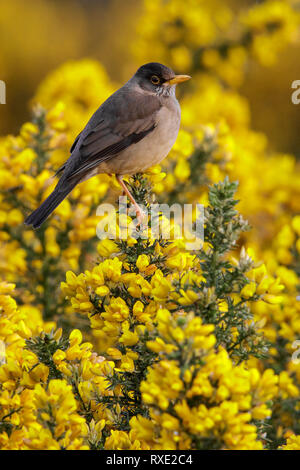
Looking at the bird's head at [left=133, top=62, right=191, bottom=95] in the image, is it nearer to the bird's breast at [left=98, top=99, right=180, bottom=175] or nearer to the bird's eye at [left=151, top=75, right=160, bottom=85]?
the bird's eye at [left=151, top=75, right=160, bottom=85]

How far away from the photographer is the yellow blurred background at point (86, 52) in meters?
9.12

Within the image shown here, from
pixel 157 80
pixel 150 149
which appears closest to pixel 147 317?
pixel 150 149

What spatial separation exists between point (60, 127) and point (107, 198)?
0.59 m

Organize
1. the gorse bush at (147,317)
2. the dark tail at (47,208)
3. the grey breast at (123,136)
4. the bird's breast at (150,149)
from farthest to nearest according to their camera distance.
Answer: the grey breast at (123,136), the bird's breast at (150,149), the dark tail at (47,208), the gorse bush at (147,317)

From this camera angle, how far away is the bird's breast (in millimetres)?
3416

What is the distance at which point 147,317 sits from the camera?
2.16m

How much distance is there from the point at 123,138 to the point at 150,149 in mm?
220

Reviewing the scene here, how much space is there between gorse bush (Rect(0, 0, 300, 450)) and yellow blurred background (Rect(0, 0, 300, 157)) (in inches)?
186

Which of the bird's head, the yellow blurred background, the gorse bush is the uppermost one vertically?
the yellow blurred background

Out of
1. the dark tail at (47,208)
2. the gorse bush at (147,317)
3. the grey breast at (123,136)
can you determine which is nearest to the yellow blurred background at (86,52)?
the gorse bush at (147,317)

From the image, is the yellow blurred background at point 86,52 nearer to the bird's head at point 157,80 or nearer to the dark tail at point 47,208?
the bird's head at point 157,80

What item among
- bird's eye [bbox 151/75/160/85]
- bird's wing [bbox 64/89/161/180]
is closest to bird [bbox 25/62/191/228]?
bird's wing [bbox 64/89/161/180]

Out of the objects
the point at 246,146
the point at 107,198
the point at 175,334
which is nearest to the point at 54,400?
the point at 175,334

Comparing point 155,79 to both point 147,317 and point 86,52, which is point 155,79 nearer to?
point 147,317
